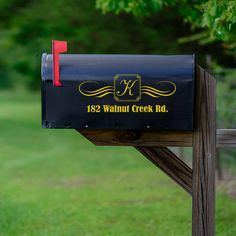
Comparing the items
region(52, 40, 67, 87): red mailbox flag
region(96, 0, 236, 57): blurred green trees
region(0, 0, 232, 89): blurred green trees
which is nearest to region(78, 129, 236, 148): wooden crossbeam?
region(52, 40, 67, 87): red mailbox flag

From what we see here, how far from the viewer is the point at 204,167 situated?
18.4 feet

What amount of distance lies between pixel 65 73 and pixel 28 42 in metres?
20.5

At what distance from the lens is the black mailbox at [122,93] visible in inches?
216

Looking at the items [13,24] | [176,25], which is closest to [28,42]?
[13,24]

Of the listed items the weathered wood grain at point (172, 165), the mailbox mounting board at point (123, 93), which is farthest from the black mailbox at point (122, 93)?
the weathered wood grain at point (172, 165)

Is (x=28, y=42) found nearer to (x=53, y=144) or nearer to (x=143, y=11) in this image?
(x=53, y=144)

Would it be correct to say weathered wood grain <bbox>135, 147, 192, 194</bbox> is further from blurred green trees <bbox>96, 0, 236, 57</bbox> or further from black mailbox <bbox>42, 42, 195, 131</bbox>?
blurred green trees <bbox>96, 0, 236, 57</bbox>

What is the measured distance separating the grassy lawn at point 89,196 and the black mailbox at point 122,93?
2.96 m

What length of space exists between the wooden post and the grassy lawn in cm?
265

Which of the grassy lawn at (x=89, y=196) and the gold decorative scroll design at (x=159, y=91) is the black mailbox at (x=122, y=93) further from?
the grassy lawn at (x=89, y=196)

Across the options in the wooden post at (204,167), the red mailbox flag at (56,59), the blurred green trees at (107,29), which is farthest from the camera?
the blurred green trees at (107,29)

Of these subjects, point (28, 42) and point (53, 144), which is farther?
point (28, 42)

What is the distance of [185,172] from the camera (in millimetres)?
5684

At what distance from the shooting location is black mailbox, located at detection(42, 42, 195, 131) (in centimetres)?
550
